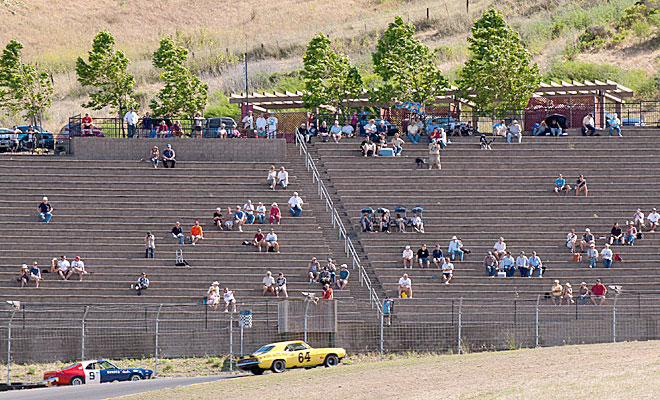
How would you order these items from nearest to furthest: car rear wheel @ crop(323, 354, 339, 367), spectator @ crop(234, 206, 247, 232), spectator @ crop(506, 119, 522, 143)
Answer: car rear wheel @ crop(323, 354, 339, 367) < spectator @ crop(234, 206, 247, 232) < spectator @ crop(506, 119, 522, 143)

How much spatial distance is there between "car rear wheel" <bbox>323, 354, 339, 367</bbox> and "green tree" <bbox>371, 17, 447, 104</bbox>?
23.2 meters

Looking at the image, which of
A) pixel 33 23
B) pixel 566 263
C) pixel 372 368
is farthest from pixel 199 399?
pixel 33 23

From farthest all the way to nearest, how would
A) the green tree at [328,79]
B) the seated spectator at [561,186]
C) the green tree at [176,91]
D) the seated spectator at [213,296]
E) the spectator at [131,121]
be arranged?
1. the green tree at [176,91]
2. the green tree at [328,79]
3. the spectator at [131,121]
4. the seated spectator at [561,186]
5. the seated spectator at [213,296]

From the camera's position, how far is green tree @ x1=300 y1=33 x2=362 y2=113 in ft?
182

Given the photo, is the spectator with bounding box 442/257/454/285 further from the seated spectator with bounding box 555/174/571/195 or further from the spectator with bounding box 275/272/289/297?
the seated spectator with bounding box 555/174/571/195

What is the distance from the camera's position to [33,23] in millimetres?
100812

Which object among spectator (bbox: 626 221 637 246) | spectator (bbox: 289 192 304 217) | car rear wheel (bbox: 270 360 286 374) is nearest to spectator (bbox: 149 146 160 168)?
spectator (bbox: 289 192 304 217)

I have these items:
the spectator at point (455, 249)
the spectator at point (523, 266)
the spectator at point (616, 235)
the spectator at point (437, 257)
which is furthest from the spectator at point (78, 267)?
the spectator at point (616, 235)

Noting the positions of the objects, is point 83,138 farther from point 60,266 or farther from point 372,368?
point 372,368

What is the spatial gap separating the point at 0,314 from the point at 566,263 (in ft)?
63.1

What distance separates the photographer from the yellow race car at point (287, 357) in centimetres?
3206

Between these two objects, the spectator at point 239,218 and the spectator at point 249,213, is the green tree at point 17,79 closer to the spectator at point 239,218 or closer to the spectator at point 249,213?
the spectator at point 249,213

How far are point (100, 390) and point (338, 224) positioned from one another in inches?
607

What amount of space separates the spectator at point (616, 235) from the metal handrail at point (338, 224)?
9.03 meters
